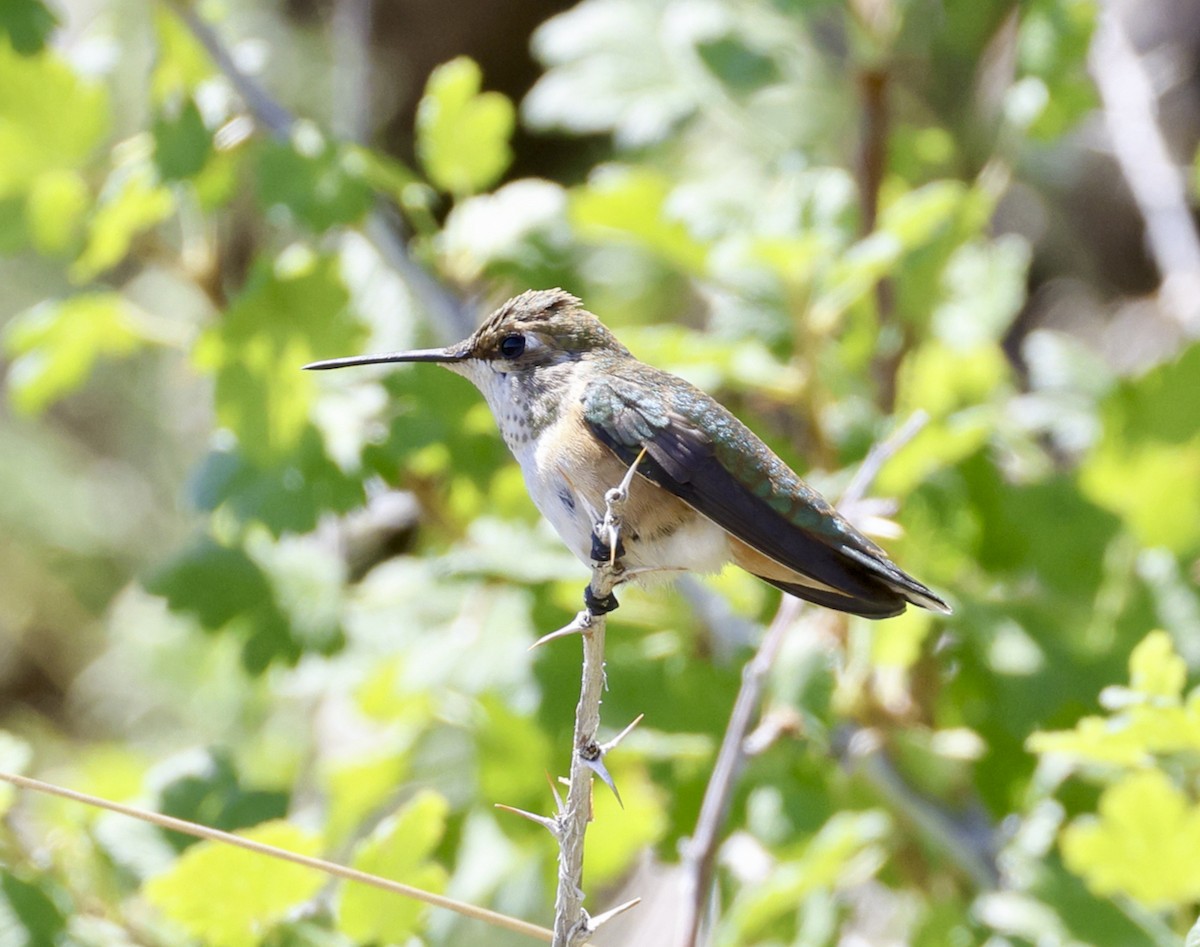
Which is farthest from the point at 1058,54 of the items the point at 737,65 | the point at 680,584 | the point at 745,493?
the point at 745,493

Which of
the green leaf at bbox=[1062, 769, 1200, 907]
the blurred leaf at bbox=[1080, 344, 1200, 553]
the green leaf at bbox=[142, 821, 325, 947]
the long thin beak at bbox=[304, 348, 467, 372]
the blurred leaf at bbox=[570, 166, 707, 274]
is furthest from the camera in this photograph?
the blurred leaf at bbox=[1080, 344, 1200, 553]

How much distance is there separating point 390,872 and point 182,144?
1.41m

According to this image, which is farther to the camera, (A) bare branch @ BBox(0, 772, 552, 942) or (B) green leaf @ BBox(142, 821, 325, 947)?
(B) green leaf @ BBox(142, 821, 325, 947)

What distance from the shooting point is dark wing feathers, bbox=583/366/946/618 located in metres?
1.83

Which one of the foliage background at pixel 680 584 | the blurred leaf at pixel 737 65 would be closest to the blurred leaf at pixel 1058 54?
the foliage background at pixel 680 584

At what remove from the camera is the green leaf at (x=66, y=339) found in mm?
2773

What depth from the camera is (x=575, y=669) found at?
8.75 ft

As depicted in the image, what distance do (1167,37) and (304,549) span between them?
379 centimetres

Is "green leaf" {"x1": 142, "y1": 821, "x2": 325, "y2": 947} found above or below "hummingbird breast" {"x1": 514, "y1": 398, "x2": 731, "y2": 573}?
below

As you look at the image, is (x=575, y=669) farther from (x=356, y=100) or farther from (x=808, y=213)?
(x=356, y=100)

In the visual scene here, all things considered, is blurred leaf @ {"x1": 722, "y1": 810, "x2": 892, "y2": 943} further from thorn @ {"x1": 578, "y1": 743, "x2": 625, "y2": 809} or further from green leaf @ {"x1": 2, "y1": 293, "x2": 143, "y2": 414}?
green leaf @ {"x1": 2, "y1": 293, "x2": 143, "y2": 414}

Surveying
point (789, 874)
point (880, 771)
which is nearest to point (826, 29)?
point (880, 771)

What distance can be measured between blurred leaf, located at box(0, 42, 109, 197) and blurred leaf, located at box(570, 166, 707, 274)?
99 centimetres

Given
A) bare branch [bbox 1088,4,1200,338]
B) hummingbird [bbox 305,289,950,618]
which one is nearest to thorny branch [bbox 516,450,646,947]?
hummingbird [bbox 305,289,950,618]
